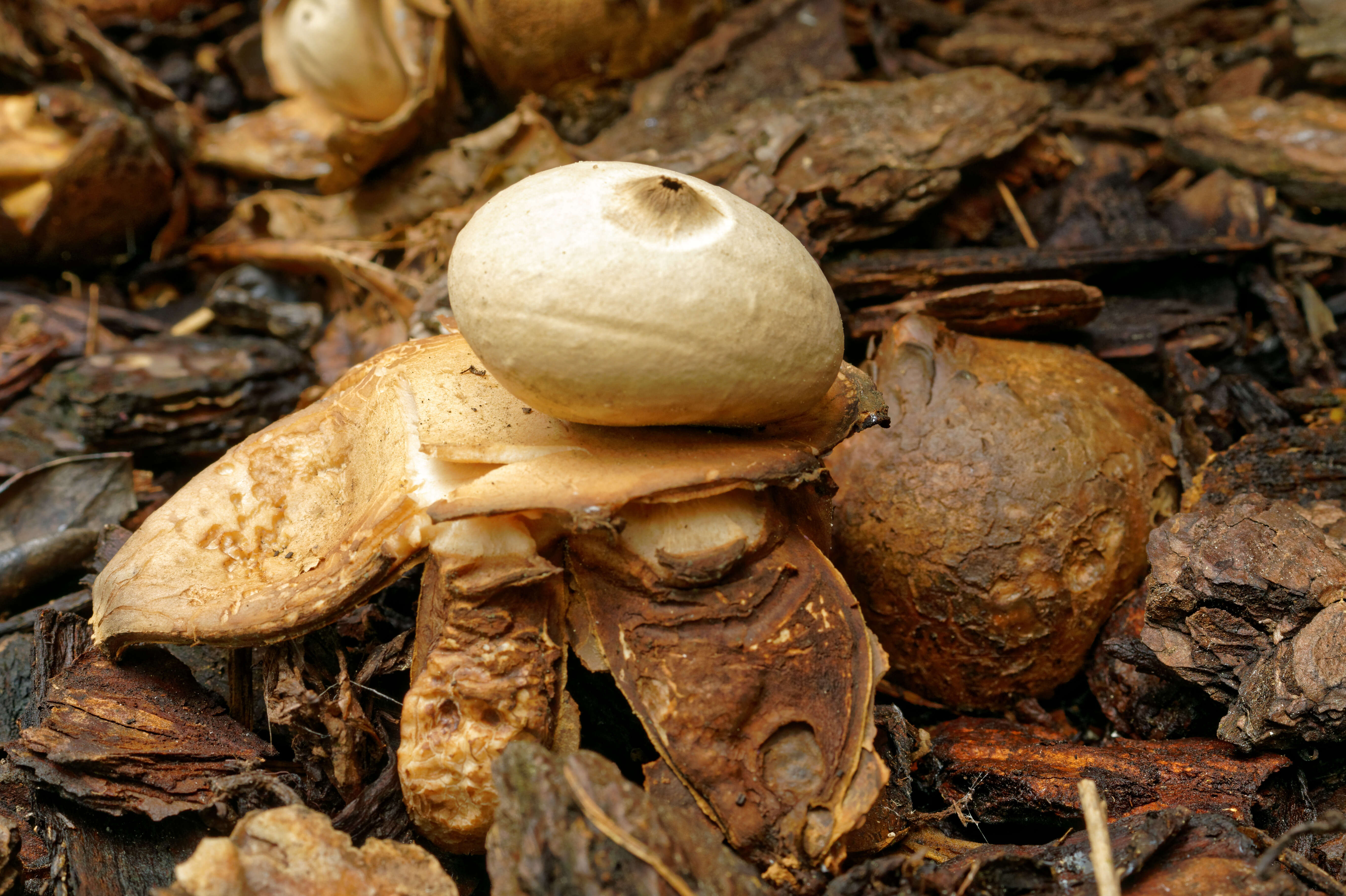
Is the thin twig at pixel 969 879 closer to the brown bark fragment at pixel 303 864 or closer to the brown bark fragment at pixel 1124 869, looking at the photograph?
the brown bark fragment at pixel 1124 869

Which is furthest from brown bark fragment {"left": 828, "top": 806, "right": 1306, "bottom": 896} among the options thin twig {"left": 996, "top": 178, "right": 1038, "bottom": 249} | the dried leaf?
Answer: thin twig {"left": 996, "top": 178, "right": 1038, "bottom": 249}

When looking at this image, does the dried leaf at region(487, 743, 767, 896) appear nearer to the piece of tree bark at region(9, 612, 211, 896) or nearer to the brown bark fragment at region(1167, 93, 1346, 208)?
the piece of tree bark at region(9, 612, 211, 896)

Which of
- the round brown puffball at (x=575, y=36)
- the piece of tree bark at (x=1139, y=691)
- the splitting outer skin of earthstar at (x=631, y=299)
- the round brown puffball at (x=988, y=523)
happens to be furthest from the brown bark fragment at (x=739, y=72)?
the piece of tree bark at (x=1139, y=691)

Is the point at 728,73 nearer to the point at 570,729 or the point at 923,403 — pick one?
the point at 923,403

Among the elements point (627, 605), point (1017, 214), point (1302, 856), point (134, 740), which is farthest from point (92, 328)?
point (1302, 856)

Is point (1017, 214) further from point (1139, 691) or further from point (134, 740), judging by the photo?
point (134, 740)
